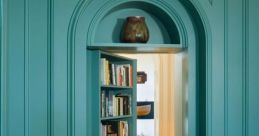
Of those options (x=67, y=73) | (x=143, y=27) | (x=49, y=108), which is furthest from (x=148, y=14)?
(x=49, y=108)

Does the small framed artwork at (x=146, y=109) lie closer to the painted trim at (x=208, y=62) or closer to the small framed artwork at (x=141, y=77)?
the small framed artwork at (x=141, y=77)

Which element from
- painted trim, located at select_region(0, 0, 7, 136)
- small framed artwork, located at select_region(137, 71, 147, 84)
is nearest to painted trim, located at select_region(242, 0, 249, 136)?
painted trim, located at select_region(0, 0, 7, 136)

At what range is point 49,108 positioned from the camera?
336 cm

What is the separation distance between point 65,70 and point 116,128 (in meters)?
1.06

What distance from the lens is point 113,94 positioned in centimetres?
417

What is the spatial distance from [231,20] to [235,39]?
7.1 inches

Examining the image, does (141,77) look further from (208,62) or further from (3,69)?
(3,69)

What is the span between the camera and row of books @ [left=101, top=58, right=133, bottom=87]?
3832 mm

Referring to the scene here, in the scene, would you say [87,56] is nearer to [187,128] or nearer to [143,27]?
[143,27]

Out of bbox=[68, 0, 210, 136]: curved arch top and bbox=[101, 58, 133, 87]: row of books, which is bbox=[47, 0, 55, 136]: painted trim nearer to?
bbox=[68, 0, 210, 136]: curved arch top

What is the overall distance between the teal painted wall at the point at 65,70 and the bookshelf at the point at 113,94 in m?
0.17

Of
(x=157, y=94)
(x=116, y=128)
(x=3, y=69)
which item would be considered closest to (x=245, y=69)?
(x=116, y=128)

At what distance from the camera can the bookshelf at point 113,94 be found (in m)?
3.62

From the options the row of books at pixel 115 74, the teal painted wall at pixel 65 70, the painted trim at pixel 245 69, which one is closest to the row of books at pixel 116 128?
the row of books at pixel 115 74
